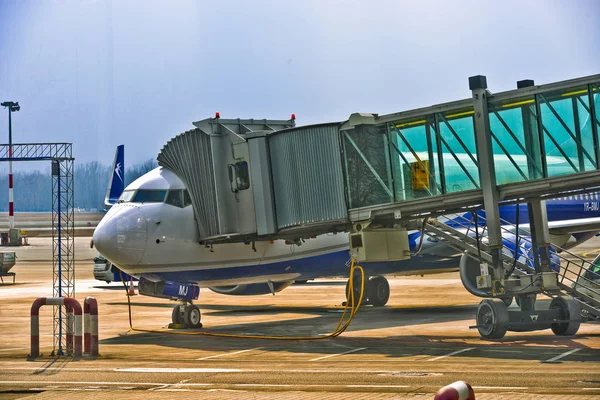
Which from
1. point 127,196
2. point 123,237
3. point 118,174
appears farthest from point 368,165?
point 118,174

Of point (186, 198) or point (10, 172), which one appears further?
point (10, 172)

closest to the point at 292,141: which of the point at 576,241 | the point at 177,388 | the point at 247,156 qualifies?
the point at 247,156

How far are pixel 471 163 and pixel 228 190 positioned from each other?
23.9 ft

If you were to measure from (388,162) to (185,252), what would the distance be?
24.3ft

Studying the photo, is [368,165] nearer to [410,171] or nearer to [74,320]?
[410,171]

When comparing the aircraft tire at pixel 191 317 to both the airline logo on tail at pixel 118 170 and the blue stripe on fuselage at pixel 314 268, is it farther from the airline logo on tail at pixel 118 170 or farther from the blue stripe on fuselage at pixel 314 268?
the airline logo on tail at pixel 118 170

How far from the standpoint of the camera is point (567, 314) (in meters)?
22.6

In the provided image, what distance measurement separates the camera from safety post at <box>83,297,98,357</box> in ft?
66.5

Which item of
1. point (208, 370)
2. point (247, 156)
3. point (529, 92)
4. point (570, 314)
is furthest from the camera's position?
point (247, 156)

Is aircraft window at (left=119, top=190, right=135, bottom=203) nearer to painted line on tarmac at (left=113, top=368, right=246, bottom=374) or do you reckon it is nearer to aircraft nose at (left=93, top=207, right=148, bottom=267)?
aircraft nose at (left=93, top=207, right=148, bottom=267)

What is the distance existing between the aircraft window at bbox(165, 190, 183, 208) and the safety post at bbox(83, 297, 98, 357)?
6.32 meters

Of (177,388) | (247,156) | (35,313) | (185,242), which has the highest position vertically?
A: (247,156)

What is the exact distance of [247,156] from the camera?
81.0 feet

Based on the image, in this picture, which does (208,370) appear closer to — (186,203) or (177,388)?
(177,388)
